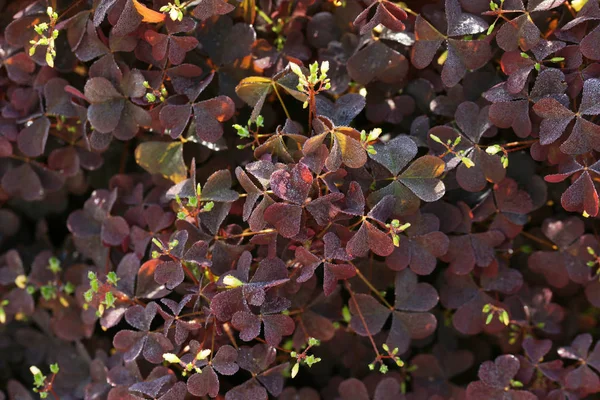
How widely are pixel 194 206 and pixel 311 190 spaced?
0.18 m

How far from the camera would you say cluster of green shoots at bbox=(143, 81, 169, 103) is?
0.96 m

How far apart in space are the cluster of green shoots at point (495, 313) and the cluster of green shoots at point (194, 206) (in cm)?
47

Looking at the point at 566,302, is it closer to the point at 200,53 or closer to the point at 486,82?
the point at 486,82

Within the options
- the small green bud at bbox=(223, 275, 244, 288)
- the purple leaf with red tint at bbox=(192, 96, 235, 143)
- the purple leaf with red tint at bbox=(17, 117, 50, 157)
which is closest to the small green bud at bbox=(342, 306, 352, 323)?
the small green bud at bbox=(223, 275, 244, 288)

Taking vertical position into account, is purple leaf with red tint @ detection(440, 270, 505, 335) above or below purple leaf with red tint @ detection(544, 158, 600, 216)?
below

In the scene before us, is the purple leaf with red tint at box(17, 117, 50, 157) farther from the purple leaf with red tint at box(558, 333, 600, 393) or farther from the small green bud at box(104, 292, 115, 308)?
the purple leaf with red tint at box(558, 333, 600, 393)

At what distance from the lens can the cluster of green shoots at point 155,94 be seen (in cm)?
96

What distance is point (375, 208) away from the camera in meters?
0.87

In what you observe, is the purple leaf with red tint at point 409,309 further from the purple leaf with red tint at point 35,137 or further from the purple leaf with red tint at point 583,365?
the purple leaf with red tint at point 35,137

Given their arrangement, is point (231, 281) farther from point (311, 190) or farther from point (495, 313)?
point (495, 313)

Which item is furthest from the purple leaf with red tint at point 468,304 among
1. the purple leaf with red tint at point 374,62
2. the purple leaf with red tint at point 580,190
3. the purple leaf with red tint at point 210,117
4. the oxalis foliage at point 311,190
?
the purple leaf with red tint at point 210,117

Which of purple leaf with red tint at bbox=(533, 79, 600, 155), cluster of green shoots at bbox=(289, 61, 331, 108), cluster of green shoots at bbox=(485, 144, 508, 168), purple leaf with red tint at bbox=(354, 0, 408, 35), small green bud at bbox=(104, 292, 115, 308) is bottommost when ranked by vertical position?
small green bud at bbox=(104, 292, 115, 308)

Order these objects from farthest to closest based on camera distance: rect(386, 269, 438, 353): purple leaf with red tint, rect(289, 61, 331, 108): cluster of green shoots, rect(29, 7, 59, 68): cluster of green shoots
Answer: rect(386, 269, 438, 353): purple leaf with red tint, rect(29, 7, 59, 68): cluster of green shoots, rect(289, 61, 331, 108): cluster of green shoots

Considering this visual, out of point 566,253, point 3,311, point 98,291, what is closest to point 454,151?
point 566,253
